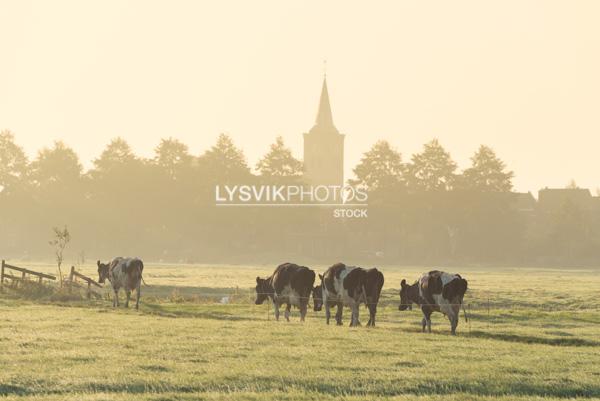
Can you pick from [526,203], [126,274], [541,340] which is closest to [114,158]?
[526,203]

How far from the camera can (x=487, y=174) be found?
137125mm

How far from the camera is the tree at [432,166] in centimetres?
13712

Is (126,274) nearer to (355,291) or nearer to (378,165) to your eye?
(355,291)

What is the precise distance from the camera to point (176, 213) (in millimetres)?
134250

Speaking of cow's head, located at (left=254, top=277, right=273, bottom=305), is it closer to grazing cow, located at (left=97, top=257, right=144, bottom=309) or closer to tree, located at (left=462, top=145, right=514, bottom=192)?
grazing cow, located at (left=97, top=257, right=144, bottom=309)

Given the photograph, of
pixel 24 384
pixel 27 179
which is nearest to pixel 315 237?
pixel 27 179

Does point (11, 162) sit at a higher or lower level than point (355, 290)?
higher

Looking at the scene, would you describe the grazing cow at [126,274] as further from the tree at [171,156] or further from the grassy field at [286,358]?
the tree at [171,156]

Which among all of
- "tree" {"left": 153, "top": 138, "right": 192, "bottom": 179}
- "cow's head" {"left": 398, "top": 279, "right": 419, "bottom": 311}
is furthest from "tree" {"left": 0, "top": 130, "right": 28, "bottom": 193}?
"cow's head" {"left": 398, "top": 279, "right": 419, "bottom": 311}

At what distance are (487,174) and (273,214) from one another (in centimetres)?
3330

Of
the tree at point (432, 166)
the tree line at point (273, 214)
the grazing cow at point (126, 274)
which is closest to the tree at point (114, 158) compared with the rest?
the tree line at point (273, 214)

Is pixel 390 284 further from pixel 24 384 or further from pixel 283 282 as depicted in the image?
pixel 24 384

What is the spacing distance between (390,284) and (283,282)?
28.6 m

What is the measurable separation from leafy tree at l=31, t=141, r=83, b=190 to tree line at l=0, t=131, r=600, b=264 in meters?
0.23
